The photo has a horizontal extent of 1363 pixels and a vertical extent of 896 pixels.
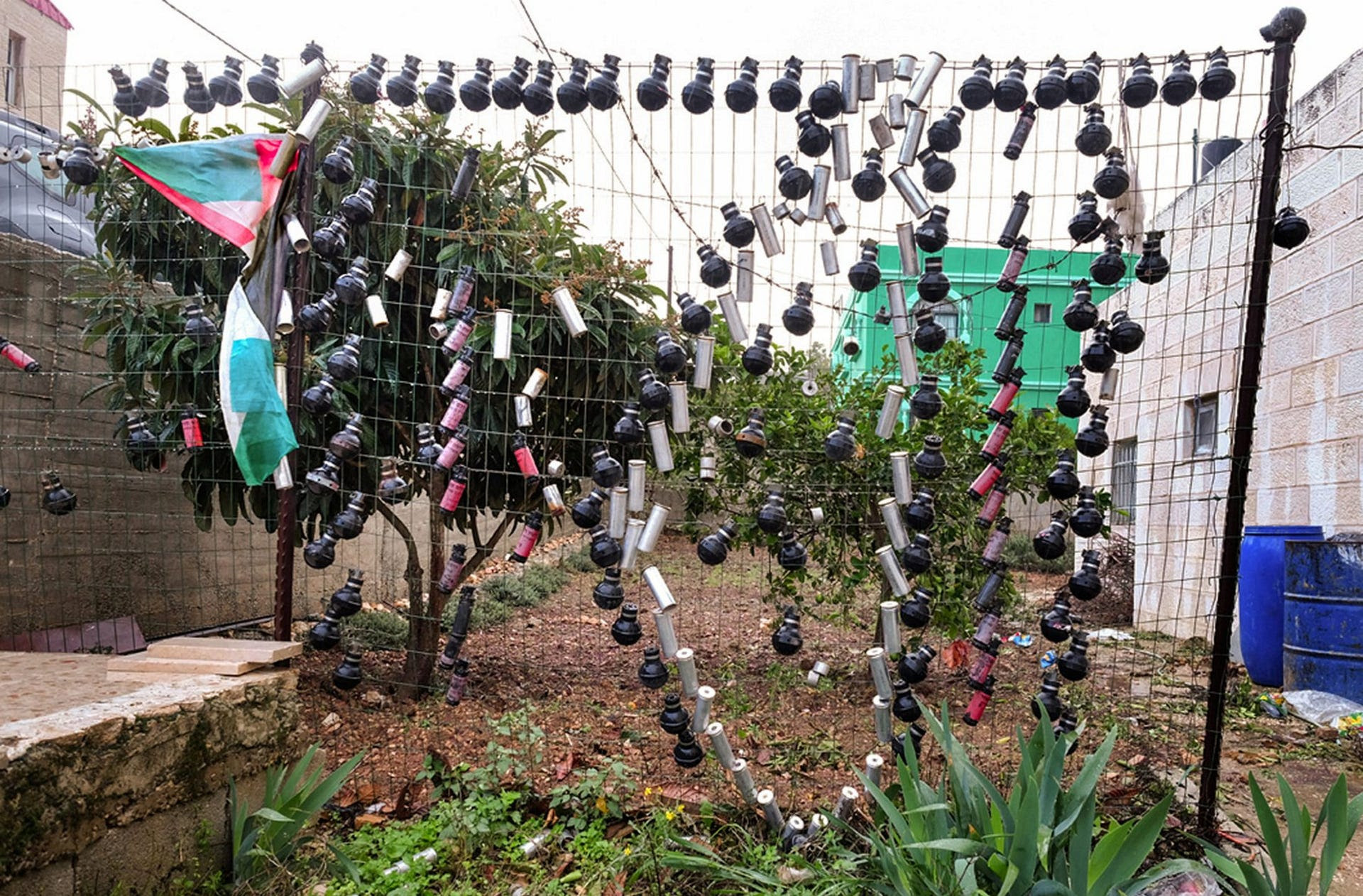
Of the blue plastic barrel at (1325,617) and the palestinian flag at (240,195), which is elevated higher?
the palestinian flag at (240,195)

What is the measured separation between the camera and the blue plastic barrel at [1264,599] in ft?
16.4

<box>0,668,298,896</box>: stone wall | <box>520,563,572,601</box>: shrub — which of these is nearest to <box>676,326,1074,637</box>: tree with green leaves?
<box>0,668,298,896</box>: stone wall

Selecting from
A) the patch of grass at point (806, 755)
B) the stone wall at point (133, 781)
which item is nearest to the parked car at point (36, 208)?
the stone wall at point (133, 781)

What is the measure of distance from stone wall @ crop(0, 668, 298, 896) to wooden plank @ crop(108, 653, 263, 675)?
6cm

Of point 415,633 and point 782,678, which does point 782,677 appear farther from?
point 415,633

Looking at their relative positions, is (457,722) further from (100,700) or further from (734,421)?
(734,421)

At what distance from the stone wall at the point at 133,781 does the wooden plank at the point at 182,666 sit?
2.6 inches

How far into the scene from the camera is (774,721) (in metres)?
4.06

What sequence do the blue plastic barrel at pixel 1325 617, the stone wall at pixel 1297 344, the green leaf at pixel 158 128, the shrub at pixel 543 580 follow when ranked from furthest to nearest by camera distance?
the shrub at pixel 543 580
the stone wall at pixel 1297 344
the blue plastic barrel at pixel 1325 617
the green leaf at pixel 158 128

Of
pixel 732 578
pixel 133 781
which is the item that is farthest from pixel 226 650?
pixel 732 578

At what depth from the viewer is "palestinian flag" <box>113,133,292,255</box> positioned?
304 centimetres

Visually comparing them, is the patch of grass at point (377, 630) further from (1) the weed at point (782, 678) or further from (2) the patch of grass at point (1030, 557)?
(2) the patch of grass at point (1030, 557)

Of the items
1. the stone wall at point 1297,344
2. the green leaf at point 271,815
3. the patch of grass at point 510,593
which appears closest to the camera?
the green leaf at point 271,815

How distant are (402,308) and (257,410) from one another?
0.99 m
